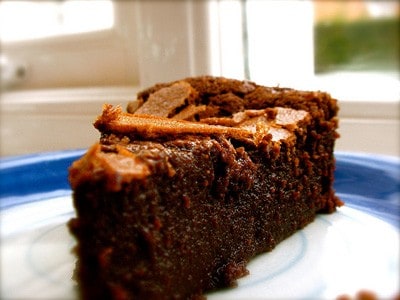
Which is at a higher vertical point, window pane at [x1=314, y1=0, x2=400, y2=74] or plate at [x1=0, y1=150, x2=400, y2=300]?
window pane at [x1=314, y1=0, x2=400, y2=74]

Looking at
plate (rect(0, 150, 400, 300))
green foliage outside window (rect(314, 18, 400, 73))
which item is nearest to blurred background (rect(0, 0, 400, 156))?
green foliage outside window (rect(314, 18, 400, 73))

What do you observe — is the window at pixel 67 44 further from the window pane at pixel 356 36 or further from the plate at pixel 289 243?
the window pane at pixel 356 36

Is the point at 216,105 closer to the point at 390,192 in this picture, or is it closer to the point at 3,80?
the point at 390,192

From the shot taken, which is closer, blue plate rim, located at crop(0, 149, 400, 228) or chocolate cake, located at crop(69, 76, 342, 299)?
chocolate cake, located at crop(69, 76, 342, 299)

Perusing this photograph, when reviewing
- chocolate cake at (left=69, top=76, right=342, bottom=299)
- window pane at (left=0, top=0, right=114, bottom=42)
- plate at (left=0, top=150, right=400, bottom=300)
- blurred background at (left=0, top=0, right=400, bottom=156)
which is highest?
window pane at (left=0, top=0, right=114, bottom=42)

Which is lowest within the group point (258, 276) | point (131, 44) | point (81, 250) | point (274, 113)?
point (258, 276)

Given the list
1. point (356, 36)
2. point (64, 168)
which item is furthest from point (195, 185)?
point (64, 168)

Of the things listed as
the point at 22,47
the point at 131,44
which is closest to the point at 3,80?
the point at 22,47

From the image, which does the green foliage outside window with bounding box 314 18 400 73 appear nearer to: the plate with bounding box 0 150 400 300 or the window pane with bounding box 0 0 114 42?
the plate with bounding box 0 150 400 300
